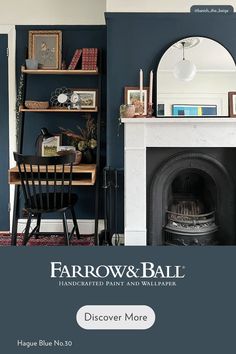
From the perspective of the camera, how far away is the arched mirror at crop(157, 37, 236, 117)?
2.95 m

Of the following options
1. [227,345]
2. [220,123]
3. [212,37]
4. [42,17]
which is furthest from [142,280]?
[42,17]

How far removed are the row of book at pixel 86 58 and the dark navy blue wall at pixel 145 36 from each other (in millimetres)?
205

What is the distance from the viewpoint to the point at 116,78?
9.83ft

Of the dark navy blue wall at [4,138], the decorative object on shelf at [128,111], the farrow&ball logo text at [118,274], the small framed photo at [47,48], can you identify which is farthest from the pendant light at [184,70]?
the farrow&ball logo text at [118,274]

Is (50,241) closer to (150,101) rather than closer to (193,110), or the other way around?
(150,101)

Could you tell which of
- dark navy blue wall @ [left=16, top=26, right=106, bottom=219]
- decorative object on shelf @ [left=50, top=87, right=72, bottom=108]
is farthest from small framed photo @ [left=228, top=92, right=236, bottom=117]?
decorative object on shelf @ [left=50, top=87, right=72, bottom=108]

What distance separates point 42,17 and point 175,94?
58.5 inches

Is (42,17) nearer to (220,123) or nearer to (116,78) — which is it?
(116,78)

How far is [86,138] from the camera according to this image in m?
3.31

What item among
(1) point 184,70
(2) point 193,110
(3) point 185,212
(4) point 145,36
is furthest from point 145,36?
(3) point 185,212

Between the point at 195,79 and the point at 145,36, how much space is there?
1.82ft

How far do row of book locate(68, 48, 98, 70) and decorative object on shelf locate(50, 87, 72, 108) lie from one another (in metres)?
0.24

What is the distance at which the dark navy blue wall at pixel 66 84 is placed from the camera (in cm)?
330

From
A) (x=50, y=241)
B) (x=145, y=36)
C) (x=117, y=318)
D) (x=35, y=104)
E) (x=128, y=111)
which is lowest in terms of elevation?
(x=50, y=241)
